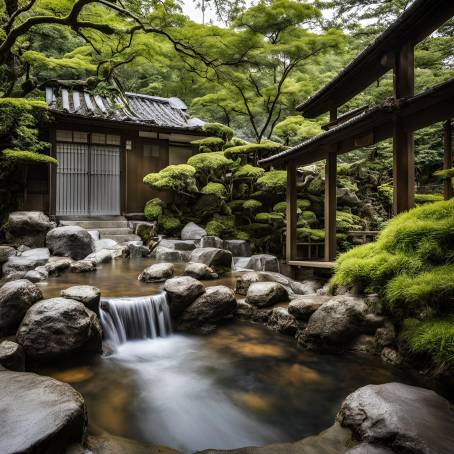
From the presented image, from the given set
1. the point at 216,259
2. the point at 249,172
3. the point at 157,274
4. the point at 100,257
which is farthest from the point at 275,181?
the point at 100,257

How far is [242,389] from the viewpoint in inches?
181

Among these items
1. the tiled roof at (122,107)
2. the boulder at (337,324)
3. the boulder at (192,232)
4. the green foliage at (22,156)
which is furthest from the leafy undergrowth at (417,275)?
the tiled roof at (122,107)

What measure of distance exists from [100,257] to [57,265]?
1.82 metres

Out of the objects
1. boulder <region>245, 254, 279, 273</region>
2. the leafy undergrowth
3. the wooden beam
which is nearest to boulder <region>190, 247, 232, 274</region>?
boulder <region>245, 254, 279, 273</region>

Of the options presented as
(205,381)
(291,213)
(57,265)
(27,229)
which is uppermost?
(291,213)

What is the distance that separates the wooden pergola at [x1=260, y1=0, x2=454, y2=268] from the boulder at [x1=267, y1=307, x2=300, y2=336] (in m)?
2.73

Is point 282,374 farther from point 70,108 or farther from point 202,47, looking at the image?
point 70,108

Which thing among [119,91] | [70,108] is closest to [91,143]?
[70,108]

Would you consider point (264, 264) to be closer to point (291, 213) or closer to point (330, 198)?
point (291, 213)

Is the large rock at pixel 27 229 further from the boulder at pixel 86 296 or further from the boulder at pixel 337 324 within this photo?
the boulder at pixel 337 324

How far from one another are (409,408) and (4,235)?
39.6ft

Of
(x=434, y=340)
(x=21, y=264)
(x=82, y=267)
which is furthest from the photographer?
(x=82, y=267)

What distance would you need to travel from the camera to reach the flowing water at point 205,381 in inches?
149

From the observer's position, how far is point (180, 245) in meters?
12.6
